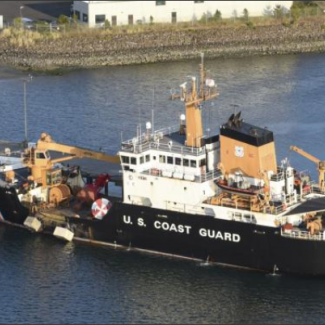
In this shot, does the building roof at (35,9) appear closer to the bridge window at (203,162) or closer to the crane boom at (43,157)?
the crane boom at (43,157)

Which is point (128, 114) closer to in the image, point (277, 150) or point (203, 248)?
point (277, 150)

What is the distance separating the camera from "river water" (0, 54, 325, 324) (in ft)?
149

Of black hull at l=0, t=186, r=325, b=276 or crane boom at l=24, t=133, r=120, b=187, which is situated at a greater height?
crane boom at l=24, t=133, r=120, b=187

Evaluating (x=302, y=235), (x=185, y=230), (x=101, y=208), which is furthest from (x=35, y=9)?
(x=302, y=235)

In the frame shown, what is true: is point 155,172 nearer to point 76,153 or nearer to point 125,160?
point 125,160

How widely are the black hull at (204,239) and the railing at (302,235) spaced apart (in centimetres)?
12

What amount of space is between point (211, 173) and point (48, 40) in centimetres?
3603

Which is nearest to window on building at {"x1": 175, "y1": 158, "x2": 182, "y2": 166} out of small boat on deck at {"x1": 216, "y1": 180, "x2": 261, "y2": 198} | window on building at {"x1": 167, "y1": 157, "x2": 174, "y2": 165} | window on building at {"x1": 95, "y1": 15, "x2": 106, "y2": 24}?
window on building at {"x1": 167, "y1": 157, "x2": 174, "y2": 165}

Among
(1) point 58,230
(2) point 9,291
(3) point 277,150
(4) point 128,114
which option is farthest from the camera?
(4) point 128,114

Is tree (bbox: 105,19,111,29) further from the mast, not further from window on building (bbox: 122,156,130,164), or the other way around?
window on building (bbox: 122,156,130,164)

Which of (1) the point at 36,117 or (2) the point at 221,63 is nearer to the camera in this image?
(1) the point at 36,117

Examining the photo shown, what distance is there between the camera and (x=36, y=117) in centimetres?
6844

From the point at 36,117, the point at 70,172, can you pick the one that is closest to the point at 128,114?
the point at 36,117

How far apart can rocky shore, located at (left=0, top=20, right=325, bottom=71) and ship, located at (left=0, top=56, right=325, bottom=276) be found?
29966 millimetres
